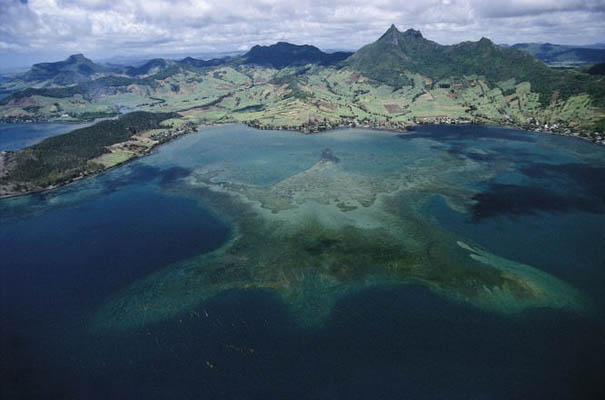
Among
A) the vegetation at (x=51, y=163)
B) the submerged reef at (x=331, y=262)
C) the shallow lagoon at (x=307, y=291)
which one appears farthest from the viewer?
the vegetation at (x=51, y=163)

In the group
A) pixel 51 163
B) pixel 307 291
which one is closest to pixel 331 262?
pixel 307 291

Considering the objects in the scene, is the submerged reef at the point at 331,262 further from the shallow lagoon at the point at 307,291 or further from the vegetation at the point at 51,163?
the vegetation at the point at 51,163

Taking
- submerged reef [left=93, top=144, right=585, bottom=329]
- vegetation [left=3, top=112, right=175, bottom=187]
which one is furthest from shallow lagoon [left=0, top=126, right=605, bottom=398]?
vegetation [left=3, top=112, right=175, bottom=187]

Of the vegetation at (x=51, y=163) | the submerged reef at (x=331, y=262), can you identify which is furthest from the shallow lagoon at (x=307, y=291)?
the vegetation at (x=51, y=163)

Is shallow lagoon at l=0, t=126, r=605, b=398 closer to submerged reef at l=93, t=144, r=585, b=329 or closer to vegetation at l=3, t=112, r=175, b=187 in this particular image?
submerged reef at l=93, t=144, r=585, b=329

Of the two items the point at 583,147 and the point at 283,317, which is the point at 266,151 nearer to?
the point at 283,317

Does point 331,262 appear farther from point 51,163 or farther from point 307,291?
point 51,163

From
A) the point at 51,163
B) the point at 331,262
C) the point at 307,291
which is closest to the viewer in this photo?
the point at 307,291

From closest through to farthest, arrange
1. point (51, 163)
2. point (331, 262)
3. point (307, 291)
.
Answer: point (307, 291)
point (331, 262)
point (51, 163)
